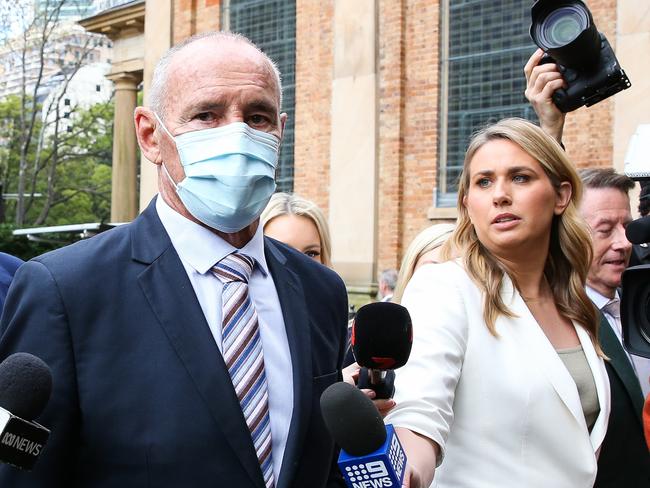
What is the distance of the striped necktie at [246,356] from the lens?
215cm

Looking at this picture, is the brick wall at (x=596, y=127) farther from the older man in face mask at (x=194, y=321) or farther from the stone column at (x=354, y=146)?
the older man in face mask at (x=194, y=321)

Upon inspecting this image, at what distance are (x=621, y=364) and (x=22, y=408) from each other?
252 cm

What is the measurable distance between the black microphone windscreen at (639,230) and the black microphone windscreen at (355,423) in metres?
1.41

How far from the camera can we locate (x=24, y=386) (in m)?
1.60

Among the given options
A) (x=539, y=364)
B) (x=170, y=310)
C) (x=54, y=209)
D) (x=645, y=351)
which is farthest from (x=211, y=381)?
(x=54, y=209)

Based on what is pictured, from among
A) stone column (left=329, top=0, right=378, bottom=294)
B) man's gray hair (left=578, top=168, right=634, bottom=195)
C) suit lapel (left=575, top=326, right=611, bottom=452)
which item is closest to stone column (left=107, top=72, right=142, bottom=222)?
stone column (left=329, top=0, right=378, bottom=294)

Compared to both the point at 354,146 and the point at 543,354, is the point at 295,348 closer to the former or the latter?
the point at 543,354

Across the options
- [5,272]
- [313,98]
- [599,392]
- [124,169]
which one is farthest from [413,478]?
[124,169]

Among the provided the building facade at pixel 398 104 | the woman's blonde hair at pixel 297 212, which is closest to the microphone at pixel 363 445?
the woman's blonde hair at pixel 297 212

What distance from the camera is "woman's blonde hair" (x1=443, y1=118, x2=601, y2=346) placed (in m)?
3.08

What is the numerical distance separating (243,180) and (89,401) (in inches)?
27.9

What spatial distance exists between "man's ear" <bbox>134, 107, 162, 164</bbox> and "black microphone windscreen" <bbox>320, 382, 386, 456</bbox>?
1041 mm

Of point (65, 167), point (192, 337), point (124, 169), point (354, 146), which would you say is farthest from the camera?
point (65, 167)

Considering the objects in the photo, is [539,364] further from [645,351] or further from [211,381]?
[211,381]
